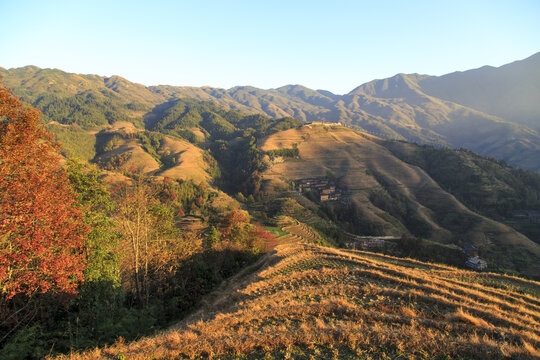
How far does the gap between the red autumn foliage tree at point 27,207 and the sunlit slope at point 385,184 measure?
3683 inches

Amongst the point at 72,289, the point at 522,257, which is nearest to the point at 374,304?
the point at 72,289

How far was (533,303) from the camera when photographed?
13.1 metres

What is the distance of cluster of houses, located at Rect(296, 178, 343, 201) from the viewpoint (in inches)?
4749

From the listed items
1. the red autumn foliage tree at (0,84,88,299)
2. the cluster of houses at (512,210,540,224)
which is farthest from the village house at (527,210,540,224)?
the red autumn foliage tree at (0,84,88,299)

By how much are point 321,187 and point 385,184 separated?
3415cm

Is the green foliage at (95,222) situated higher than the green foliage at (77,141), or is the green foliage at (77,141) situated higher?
the green foliage at (77,141)

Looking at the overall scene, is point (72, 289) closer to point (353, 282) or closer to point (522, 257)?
point (353, 282)

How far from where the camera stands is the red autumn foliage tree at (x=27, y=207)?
A: 8445mm

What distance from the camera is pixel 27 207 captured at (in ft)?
28.3

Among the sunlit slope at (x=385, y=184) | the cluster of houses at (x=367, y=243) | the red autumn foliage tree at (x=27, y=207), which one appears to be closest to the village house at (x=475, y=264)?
the cluster of houses at (x=367, y=243)

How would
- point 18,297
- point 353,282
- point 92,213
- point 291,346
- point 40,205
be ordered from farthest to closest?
point 353,282
point 92,213
point 18,297
point 40,205
point 291,346

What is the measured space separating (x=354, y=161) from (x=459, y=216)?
Result: 64.6m

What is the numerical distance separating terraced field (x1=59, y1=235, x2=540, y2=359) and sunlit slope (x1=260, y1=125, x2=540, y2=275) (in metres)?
78.9

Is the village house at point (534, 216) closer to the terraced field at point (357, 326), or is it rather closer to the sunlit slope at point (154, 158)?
the terraced field at point (357, 326)
